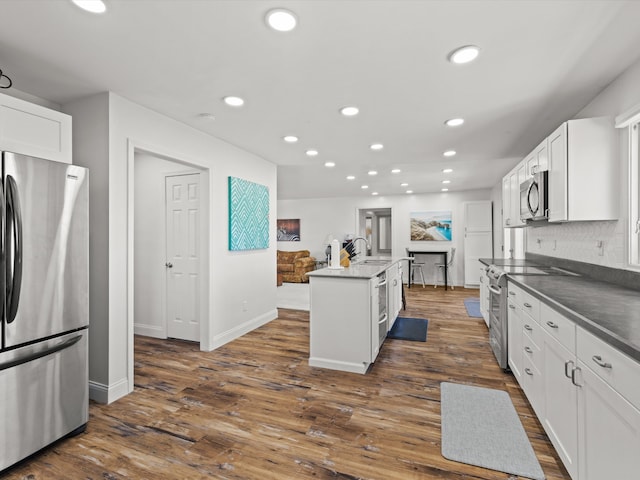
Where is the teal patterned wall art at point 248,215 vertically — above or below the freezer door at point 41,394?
above

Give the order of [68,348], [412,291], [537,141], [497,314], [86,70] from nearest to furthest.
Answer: [68,348] < [86,70] < [497,314] < [537,141] < [412,291]

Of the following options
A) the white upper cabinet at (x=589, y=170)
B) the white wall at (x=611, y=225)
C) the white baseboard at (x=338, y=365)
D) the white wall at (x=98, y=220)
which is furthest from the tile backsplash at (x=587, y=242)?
the white wall at (x=98, y=220)

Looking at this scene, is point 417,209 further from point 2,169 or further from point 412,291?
point 2,169

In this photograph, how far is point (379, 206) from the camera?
367 inches

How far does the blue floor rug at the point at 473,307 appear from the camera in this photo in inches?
212

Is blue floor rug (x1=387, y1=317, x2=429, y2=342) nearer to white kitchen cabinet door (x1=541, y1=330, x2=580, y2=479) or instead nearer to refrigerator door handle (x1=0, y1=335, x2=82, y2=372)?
white kitchen cabinet door (x1=541, y1=330, x2=580, y2=479)

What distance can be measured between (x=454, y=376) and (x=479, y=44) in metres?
2.69

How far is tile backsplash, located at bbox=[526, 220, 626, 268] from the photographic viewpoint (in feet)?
7.80

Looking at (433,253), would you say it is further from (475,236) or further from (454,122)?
(454,122)

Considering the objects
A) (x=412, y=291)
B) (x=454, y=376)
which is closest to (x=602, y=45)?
(x=454, y=376)

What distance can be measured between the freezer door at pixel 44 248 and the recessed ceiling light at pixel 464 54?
2.54 m

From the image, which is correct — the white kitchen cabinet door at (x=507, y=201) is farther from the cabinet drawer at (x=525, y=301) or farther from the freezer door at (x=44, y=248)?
the freezer door at (x=44, y=248)

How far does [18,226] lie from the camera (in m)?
1.82

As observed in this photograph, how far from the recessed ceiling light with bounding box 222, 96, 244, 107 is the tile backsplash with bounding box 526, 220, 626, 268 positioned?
3.06 metres
